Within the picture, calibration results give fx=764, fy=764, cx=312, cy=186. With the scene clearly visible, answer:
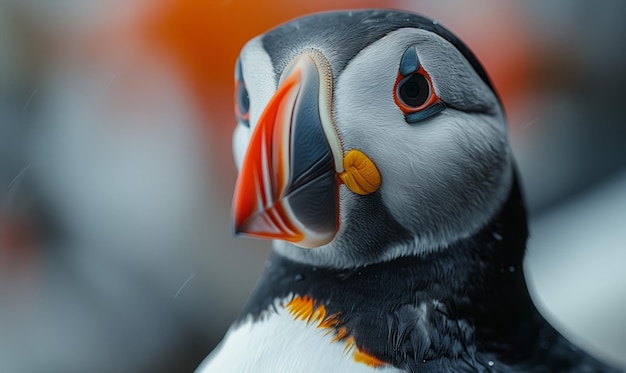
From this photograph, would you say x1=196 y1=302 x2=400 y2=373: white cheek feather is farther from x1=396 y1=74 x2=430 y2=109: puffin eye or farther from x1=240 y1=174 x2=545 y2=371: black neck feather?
x1=396 y1=74 x2=430 y2=109: puffin eye

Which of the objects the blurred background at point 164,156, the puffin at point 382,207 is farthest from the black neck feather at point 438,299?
the blurred background at point 164,156

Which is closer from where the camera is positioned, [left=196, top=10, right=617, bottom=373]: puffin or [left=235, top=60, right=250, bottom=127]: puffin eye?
[left=196, top=10, right=617, bottom=373]: puffin

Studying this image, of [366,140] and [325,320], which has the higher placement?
[366,140]

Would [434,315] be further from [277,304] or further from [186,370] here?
[186,370]

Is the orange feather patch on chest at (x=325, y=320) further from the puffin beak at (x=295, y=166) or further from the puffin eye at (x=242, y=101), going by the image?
the puffin eye at (x=242, y=101)

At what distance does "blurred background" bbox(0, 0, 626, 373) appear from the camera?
216 cm

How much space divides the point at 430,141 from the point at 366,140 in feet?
0.24

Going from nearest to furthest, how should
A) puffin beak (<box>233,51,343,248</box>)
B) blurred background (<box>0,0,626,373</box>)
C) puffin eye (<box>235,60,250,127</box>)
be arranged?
1. puffin beak (<box>233,51,343,248</box>)
2. puffin eye (<box>235,60,250,127</box>)
3. blurred background (<box>0,0,626,373</box>)

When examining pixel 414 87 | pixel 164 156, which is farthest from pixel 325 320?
pixel 164 156

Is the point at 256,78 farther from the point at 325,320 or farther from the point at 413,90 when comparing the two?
the point at 325,320

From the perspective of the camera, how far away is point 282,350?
31.9 inches

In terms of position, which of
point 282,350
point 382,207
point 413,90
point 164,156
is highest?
point 413,90

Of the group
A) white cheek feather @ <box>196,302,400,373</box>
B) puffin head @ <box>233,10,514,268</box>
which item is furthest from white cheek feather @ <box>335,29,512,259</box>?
white cheek feather @ <box>196,302,400,373</box>

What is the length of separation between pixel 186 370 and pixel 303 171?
5.09ft
